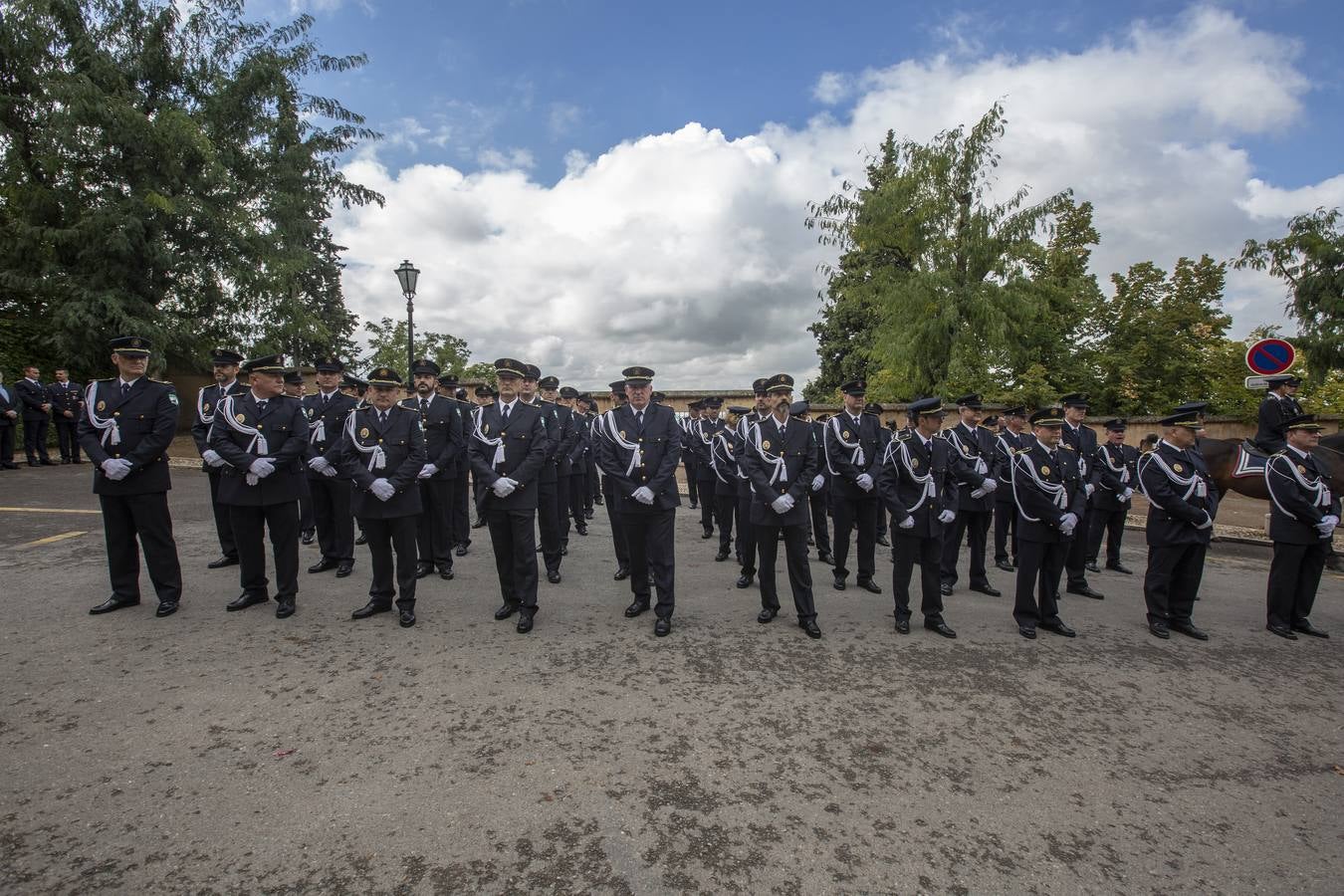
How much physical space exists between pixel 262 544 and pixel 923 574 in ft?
18.9

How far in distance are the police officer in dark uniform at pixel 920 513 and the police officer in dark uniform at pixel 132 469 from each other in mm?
6069

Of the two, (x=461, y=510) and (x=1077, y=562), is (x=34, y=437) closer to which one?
(x=461, y=510)

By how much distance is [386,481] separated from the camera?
5133 mm

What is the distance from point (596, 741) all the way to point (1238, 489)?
36.5 ft

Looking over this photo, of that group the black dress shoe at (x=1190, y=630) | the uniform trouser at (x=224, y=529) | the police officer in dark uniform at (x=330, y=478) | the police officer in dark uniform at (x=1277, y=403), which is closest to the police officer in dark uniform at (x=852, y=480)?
the black dress shoe at (x=1190, y=630)

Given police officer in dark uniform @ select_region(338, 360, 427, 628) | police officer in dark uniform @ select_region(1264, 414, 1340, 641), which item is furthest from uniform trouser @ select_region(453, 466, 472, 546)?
Result: police officer in dark uniform @ select_region(1264, 414, 1340, 641)

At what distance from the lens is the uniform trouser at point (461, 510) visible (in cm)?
759

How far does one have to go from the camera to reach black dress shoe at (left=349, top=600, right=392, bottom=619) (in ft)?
17.1

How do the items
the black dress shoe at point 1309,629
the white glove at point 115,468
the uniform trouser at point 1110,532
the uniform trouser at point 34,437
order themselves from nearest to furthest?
the white glove at point 115,468 < the black dress shoe at point 1309,629 < the uniform trouser at point 1110,532 < the uniform trouser at point 34,437

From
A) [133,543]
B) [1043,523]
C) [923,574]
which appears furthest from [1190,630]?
[133,543]

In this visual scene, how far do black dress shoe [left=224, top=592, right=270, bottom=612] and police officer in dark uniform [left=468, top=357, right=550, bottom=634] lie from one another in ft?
6.89

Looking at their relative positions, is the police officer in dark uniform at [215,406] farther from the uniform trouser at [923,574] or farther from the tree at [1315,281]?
the tree at [1315,281]

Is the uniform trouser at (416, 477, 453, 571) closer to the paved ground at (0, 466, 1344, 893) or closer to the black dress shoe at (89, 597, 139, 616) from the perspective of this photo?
the paved ground at (0, 466, 1344, 893)

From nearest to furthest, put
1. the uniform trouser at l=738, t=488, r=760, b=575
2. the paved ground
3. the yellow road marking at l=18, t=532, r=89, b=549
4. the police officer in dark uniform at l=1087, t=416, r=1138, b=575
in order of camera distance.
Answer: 1. the paved ground
2. the uniform trouser at l=738, t=488, r=760, b=575
3. the yellow road marking at l=18, t=532, r=89, b=549
4. the police officer in dark uniform at l=1087, t=416, r=1138, b=575
